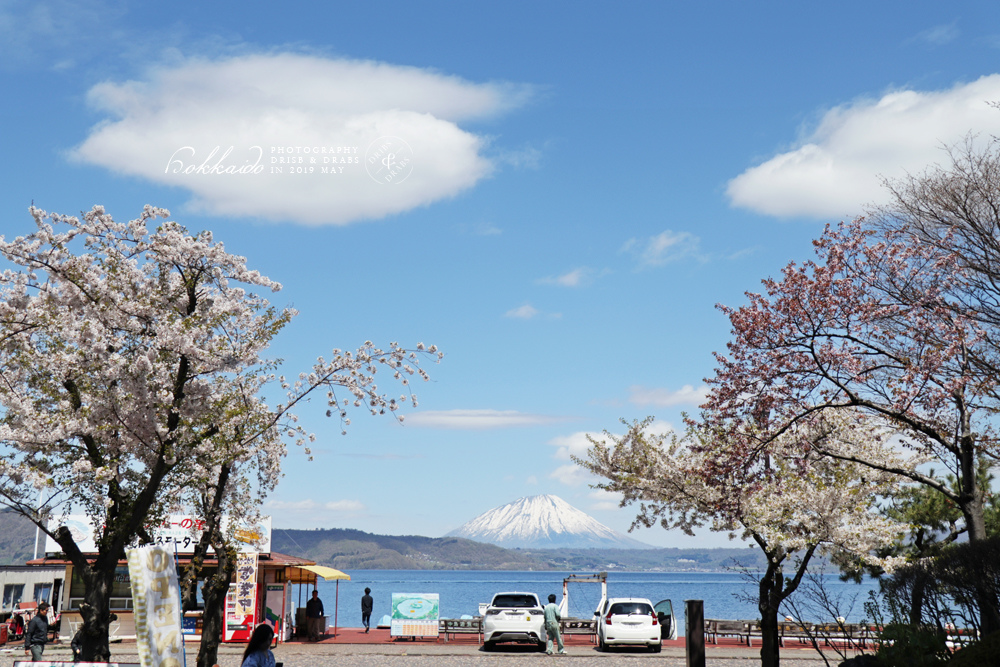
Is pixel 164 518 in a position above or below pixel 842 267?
below

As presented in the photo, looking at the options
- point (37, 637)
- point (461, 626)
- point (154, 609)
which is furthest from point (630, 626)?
point (154, 609)

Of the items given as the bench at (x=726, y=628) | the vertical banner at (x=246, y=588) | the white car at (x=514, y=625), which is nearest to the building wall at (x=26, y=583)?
the vertical banner at (x=246, y=588)

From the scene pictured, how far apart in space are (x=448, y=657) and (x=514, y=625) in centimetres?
244

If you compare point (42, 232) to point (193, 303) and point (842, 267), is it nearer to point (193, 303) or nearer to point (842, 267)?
point (193, 303)

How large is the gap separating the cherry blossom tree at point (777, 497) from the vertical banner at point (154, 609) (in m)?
8.10

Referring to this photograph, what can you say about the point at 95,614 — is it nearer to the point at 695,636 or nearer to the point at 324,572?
the point at 695,636

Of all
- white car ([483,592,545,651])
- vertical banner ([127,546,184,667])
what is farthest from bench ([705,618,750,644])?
vertical banner ([127,546,184,667])

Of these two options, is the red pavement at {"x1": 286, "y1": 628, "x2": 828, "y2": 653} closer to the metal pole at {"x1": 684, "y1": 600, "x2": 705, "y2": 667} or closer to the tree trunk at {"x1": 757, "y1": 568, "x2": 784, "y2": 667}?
the tree trunk at {"x1": 757, "y1": 568, "x2": 784, "y2": 667}

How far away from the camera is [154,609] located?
404 inches

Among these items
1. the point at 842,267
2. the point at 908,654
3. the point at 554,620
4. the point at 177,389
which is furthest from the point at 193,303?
the point at 554,620

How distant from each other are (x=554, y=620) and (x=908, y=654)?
14.2m

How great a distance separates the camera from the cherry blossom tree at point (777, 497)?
53.0 ft

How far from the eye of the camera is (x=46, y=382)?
43.1 ft

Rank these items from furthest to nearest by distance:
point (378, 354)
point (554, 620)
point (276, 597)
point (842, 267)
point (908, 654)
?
point (276, 597), point (554, 620), point (378, 354), point (842, 267), point (908, 654)
